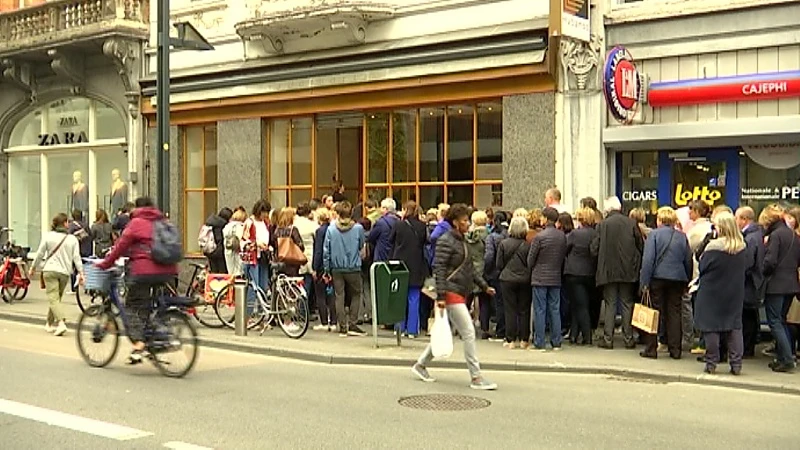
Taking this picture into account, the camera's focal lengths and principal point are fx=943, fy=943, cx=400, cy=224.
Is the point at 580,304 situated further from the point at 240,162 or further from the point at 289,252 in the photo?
the point at 240,162

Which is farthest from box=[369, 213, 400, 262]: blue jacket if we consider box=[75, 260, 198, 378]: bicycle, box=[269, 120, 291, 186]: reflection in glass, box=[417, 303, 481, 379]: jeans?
box=[269, 120, 291, 186]: reflection in glass

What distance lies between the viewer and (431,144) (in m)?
17.2

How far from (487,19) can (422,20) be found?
4.61ft

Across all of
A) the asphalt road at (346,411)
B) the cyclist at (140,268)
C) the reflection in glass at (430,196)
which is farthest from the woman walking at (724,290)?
the reflection in glass at (430,196)

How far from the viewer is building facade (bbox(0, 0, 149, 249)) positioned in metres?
21.3

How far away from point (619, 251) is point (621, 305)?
80 cm

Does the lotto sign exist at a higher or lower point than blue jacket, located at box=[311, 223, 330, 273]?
higher

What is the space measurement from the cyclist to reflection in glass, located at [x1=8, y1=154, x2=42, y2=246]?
1582 cm

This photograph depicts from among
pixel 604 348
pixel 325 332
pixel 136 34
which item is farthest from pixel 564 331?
pixel 136 34

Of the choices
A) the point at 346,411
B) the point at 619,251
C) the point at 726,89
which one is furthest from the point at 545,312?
the point at 346,411

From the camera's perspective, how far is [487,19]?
52.3 ft

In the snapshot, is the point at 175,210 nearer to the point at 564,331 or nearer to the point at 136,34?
the point at 136,34

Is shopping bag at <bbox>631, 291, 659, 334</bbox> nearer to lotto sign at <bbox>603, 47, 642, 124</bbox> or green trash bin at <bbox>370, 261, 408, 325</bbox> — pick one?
green trash bin at <bbox>370, 261, 408, 325</bbox>

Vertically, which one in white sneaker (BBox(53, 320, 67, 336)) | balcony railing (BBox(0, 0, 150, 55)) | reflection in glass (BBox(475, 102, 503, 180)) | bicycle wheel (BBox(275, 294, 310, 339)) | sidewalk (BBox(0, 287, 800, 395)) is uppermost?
balcony railing (BBox(0, 0, 150, 55))
